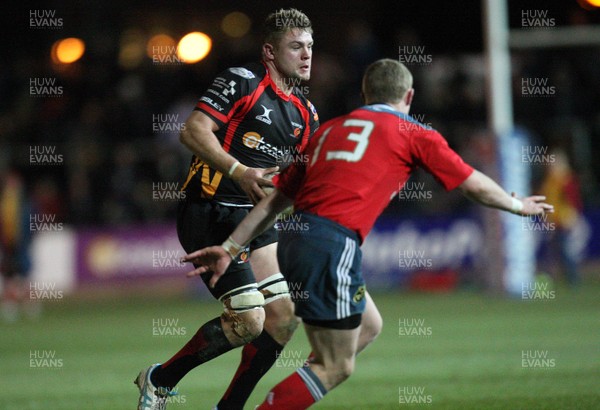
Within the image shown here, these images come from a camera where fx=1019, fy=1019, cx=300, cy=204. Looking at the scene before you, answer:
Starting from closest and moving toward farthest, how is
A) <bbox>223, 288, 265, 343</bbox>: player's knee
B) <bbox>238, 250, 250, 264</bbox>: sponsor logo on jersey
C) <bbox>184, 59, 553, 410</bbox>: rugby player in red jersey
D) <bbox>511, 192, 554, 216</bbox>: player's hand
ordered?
<bbox>184, 59, 553, 410</bbox>: rugby player in red jersey
<bbox>511, 192, 554, 216</bbox>: player's hand
<bbox>223, 288, 265, 343</bbox>: player's knee
<bbox>238, 250, 250, 264</bbox>: sponsor logo on jersey

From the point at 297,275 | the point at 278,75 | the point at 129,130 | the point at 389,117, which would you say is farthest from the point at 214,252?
the point at 129,130

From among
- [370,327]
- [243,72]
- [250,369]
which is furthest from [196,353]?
[243,72]

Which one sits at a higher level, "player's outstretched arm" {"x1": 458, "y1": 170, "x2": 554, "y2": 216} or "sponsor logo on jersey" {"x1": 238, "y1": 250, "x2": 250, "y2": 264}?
"player's outstretched arm" {"x1": 458, "y1": 170, "x2": 554, "y2": 216}

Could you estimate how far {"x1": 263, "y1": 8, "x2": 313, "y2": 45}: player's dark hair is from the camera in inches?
291

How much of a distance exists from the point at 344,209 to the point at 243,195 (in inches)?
68.5

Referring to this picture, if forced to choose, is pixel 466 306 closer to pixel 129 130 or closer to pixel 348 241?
pixel 129 130

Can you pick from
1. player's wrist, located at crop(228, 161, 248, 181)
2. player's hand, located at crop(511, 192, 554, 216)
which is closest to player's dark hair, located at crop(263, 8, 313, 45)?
player's wrist, located at crop(228, 161, 248, 181)

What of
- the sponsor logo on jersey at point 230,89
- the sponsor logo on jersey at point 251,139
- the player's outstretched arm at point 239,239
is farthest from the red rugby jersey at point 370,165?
the sponsor logo on jersey at point 251,139

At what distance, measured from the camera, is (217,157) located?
6.82 meters

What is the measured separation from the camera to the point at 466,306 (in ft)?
55.8

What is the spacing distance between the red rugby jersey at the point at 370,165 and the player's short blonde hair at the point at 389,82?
0.14 m

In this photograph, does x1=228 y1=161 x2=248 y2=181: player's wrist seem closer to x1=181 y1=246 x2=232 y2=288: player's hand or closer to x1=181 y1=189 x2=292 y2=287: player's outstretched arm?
x1=181 y1=189 x2=292 y2=287: player's outstretched arm

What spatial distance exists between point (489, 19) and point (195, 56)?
17.7 feet

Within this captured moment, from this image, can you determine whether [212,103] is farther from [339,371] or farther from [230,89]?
[339,371]
